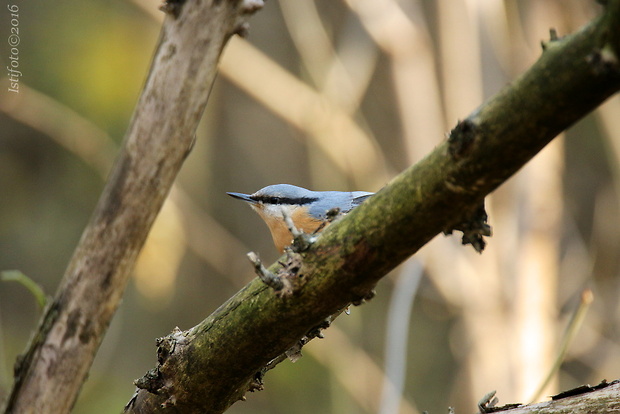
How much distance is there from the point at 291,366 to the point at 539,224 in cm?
230

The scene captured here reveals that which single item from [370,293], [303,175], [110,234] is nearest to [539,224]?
[303,175]

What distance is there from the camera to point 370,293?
908mm

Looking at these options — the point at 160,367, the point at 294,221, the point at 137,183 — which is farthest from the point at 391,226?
the point at 294,221

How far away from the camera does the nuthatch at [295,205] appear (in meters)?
2.14

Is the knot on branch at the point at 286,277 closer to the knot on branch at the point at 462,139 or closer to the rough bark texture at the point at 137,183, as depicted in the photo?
the knot on branch at the point at 462,139

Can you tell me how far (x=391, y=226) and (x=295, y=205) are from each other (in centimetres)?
146

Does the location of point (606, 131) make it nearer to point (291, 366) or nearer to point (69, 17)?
point (291, 366)

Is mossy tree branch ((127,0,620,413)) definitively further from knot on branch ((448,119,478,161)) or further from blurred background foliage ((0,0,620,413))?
blurred background foliage ((0,0,620,413))

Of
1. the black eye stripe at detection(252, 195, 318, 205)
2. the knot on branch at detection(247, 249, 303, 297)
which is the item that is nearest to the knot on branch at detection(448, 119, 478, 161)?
the knot on branch at detection(247, 249, 303, 297)

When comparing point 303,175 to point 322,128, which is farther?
point 303,175

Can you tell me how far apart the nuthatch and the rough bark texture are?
0.57 meters

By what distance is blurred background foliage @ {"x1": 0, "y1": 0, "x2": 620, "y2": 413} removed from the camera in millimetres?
3410

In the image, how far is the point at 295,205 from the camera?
2258mm

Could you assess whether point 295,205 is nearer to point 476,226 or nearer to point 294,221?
point 294,221
